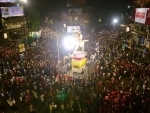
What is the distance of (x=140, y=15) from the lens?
37.8 m

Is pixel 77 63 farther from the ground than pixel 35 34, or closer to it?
closer to it

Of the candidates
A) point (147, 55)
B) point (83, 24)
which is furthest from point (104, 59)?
point (83, 24)

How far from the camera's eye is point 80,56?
1136 inches

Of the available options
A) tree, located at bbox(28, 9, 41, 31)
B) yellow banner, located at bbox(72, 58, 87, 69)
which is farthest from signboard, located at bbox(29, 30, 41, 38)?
yellow banner, located at bbox(72, 58, 87, 69)

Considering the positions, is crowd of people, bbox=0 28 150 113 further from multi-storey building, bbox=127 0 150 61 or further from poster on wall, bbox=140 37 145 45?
poster on wall, bbox=140 37 145 45

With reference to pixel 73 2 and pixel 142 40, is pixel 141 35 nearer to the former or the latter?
pixel 142 40

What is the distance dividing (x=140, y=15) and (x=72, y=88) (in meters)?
23.2

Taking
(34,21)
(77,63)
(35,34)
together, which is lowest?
(77,63)

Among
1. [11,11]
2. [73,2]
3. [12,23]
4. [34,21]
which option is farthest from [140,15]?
[73,2]

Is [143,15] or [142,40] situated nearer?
[143,15]

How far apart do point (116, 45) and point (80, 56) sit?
12.8 meters

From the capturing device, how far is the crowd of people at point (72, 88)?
1822 centimetres

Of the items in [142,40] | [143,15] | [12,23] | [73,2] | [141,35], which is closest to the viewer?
[143,15]

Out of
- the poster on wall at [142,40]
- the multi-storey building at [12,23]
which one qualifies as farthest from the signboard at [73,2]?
the poster on wall at [142,40]
